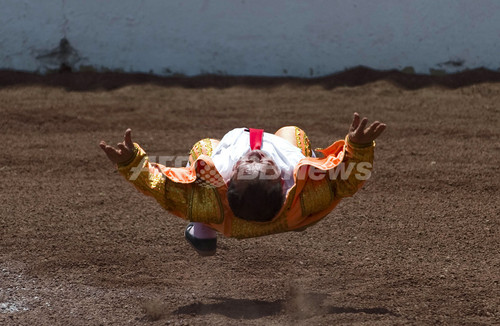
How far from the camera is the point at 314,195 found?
3689 millimetres

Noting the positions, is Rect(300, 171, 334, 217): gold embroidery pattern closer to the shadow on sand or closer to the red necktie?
the red necktie

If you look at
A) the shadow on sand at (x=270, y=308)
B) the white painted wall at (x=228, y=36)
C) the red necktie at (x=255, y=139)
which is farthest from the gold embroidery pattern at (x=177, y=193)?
the white painted wall at (x=228, y=36)

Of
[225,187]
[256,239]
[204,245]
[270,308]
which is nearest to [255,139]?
[225,187]

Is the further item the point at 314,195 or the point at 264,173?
the point at 314,195

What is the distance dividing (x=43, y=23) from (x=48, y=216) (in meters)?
4.99

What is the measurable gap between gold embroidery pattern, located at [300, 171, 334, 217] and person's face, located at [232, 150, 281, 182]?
188 millimetres

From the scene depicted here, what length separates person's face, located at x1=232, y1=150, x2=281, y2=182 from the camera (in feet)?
11.4

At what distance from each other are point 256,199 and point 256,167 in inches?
6.2

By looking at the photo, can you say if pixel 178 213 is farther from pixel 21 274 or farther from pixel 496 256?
pixel 496 256

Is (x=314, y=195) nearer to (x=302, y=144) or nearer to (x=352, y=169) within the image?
(x=352, y=169)

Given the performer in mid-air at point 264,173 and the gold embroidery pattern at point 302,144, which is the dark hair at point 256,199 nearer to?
the performer in mid-air at point 264,173

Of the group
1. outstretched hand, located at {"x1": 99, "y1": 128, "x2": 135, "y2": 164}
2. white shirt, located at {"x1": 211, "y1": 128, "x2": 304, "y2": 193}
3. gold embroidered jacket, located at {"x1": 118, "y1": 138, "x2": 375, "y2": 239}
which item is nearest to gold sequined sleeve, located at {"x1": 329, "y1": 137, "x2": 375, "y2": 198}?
gold embroidered jacket, located at {"x1": 118, "y1": 138, "x2": 375, "y2": 239}

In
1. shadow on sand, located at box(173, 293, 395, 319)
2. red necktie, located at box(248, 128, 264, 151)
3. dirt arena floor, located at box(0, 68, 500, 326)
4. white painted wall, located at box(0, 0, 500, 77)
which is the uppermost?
white painted wall, located at box(0, 0, 500, 77)

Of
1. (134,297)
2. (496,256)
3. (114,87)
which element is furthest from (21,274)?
(114,87)
